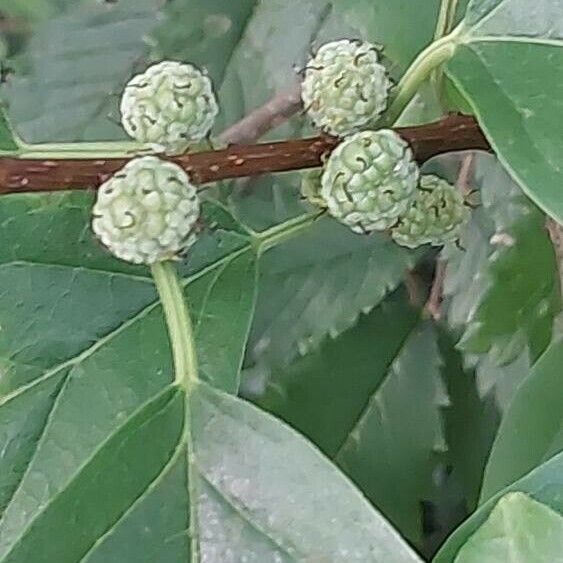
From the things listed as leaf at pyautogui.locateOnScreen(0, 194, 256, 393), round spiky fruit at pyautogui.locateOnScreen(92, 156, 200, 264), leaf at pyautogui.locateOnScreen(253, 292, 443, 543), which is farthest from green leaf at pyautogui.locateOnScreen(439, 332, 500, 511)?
round spiky fruit at pyautogui.locateOnScreen(92, 156, 200, 264)

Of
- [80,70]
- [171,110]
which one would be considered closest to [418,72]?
[171,110]

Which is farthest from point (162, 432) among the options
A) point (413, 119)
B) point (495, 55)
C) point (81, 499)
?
point (413, 119)

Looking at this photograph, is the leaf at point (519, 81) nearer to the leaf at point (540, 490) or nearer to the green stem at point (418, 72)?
the green stem at point (418, 72)

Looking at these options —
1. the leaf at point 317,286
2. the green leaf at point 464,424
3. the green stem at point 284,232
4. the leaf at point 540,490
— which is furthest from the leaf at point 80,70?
the leaf at point 540,490

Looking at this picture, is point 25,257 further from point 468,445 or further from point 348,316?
point 468,445

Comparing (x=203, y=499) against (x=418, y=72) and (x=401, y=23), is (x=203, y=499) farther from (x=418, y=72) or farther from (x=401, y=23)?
(x=401, y=23)

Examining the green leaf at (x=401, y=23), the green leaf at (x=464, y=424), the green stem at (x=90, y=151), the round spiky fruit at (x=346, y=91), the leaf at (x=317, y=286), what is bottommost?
the green leaf at (x=464, y=424)

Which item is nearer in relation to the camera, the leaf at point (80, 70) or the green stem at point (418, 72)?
the green stem at point (418, 72)
